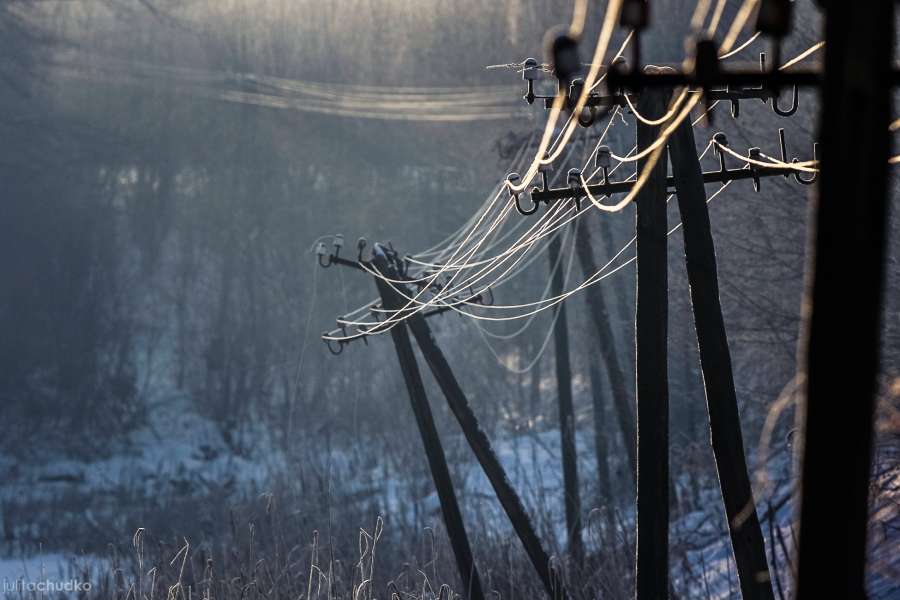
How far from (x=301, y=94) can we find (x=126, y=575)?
33484mm

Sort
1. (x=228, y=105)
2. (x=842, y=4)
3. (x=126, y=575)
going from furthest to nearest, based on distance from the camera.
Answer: (x=228, y=105), (x=126, y=575), (x=842, y=4)

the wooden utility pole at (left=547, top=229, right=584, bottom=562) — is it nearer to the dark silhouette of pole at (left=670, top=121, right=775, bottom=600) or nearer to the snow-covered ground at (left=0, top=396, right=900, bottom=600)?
the snow-covered ground at (left=0, top=396, right=900, bottom=600)

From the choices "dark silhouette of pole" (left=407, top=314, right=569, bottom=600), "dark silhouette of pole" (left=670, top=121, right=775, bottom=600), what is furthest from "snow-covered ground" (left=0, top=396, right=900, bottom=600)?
"dark silhouette of pole" (left=670, top=121, right=775, bottom=600)

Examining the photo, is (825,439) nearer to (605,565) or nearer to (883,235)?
(883,235)

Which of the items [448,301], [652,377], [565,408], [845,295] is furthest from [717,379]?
[448,301]

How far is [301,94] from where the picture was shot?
156 ft

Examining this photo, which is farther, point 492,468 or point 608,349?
point 608,349

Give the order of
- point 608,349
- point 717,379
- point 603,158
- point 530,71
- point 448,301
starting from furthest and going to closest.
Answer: point 448,301
point 608,349
point 603,158
point 530,71
point 717,379

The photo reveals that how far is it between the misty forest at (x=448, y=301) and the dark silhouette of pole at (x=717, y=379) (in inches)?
0.8

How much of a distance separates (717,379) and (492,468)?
4.57m

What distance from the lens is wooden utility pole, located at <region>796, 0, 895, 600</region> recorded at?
2777 millimetres

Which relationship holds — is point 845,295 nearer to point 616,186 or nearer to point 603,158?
point 616,186

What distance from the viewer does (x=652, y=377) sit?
6.93 meters

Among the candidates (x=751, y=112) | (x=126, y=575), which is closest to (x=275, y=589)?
(x=126, y=575)
